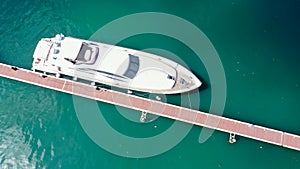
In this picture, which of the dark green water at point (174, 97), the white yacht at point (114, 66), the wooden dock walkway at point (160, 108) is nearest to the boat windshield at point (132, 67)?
the white yacht at point (114, 66)

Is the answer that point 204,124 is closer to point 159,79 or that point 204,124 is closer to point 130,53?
point 159,79

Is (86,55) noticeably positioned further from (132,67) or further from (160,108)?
(160,108)

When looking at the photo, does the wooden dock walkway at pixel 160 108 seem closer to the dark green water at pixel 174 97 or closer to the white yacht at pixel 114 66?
the dark green water at pixel 174 97

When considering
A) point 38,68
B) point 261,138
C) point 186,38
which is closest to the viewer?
point 261,138

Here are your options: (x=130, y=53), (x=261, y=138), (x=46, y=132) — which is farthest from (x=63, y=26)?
(x=261, y=138)

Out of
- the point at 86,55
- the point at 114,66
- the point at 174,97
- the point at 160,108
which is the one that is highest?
the point at 86,55

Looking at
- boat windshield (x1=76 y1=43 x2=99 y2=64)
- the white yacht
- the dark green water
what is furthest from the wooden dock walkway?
boat windshield (x1=76 y1=43 x2=99 y2=64)

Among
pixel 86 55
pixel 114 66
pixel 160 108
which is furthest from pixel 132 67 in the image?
pixel 160 108
